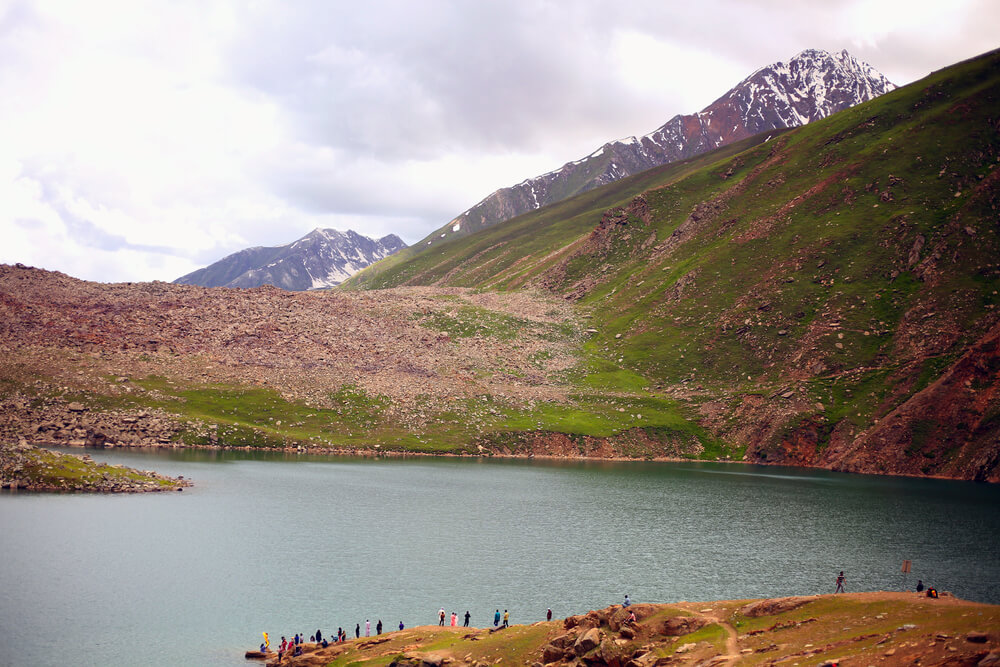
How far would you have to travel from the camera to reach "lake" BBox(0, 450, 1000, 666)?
189ft

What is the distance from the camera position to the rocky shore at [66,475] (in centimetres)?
9831

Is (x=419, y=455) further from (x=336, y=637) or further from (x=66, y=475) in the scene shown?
(x=336, y=637)

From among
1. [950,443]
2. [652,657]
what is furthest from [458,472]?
[950,443]

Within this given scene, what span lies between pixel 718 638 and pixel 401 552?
41304mm

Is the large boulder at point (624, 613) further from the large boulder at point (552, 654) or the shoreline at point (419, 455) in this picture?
the shoreline at point (419, 455)

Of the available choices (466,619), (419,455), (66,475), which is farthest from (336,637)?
(419,455)

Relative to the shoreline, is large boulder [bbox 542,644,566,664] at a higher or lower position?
lower

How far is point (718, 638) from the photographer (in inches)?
1742

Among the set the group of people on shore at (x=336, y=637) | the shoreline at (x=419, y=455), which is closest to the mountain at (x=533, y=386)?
the shoreline at (x=419, y=455)

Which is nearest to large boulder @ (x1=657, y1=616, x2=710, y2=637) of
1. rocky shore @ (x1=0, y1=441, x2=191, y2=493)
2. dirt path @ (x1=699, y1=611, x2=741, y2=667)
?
dirt path @ (x1=699, y1=611, x2=741, y2=667)

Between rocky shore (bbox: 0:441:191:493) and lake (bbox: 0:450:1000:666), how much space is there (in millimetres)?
4402

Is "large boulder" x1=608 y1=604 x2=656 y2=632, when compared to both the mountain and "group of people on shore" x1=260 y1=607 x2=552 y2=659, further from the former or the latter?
the mountain

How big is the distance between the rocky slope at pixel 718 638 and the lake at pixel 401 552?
8.24 m

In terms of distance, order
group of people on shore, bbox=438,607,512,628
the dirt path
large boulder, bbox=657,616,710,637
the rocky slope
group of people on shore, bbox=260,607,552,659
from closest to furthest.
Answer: the rocky slope, the dirt path, large boulder, bbox=657,616,710,637, group of people on shore, bbox=260,607,552,659, group of people on shore, bbox=438,607,512,628
